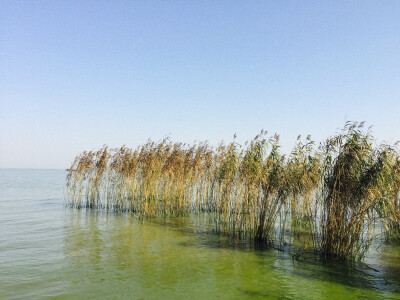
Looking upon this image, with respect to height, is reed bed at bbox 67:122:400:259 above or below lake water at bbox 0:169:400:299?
above

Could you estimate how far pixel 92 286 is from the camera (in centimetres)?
746

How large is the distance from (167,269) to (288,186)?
17.6ft

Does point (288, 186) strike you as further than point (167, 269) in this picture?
Yes

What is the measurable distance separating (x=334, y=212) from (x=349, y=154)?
1.96m

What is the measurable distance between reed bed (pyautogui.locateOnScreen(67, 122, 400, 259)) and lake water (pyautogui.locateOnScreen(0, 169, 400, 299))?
1.17 m

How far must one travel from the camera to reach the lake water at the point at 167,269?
24.0 ft

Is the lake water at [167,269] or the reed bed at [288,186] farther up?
the reed bed at [288,186]

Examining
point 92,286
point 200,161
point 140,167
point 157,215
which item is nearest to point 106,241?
point 92,286

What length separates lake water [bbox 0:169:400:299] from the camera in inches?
288

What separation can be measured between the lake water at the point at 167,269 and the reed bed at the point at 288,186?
1170 mm

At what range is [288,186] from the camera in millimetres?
11195

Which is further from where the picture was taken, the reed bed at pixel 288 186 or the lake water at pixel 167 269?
the reed bed at pixel 288 186

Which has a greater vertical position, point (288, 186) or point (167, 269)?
point (288, 186)

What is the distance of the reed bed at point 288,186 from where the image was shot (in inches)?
377
